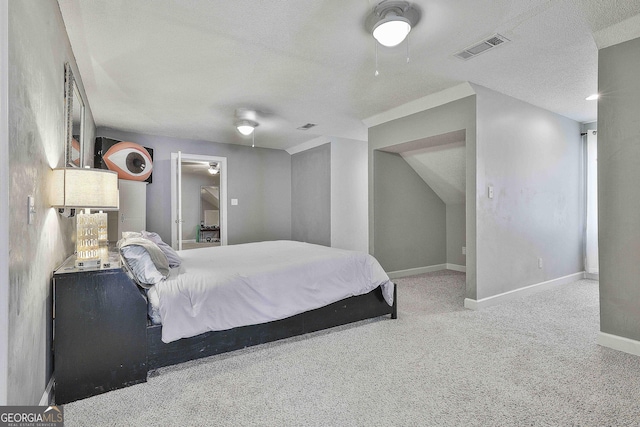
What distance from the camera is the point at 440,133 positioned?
3.74m

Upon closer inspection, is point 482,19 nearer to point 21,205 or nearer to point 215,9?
point 215,9

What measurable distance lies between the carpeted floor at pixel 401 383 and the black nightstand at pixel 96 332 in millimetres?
102

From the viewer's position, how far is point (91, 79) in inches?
120

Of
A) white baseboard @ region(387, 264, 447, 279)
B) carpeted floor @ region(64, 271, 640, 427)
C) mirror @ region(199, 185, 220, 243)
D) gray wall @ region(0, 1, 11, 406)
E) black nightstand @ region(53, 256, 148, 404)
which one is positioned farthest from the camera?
mirror @ region(199, 185, 220, 243)

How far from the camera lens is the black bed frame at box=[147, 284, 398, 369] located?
2.09 m

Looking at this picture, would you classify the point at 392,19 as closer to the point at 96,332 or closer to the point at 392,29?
the point at 392,29

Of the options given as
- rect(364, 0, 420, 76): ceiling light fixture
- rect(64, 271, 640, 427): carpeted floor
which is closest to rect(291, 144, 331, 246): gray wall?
rect(64, 271, 640, 427): carpeted floor

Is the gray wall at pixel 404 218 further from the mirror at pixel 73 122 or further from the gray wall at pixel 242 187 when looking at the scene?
the mirror at pixel 73 122

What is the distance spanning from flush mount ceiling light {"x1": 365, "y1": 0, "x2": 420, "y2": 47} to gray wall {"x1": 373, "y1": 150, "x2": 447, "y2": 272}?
2.62 metres

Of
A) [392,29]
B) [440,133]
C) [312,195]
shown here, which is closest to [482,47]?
[392,29]

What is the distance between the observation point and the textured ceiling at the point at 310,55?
209 cm

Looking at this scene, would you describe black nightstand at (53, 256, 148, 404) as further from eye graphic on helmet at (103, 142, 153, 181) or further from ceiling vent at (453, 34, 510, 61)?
ceiling vent at (453, 34, 510, 61)

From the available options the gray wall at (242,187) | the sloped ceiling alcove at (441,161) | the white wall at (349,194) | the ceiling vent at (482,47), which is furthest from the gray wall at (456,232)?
the ceiling vent at (482,47)

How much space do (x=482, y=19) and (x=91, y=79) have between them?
3.40 metres
